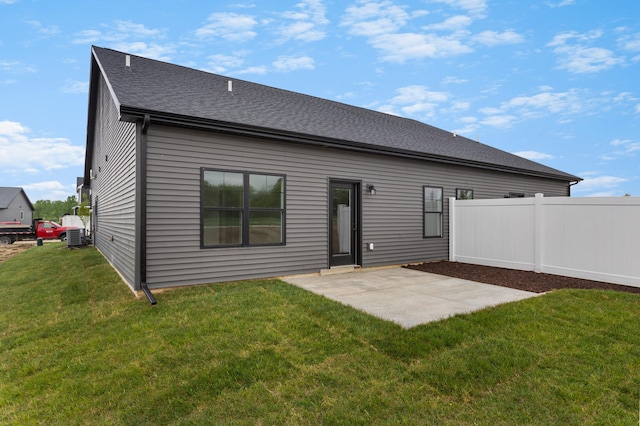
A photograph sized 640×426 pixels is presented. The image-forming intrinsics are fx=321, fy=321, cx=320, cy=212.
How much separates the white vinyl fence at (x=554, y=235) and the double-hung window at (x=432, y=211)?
34cm

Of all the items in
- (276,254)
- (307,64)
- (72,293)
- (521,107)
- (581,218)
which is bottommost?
(72,293)

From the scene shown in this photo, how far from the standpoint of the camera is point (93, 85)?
447 inches

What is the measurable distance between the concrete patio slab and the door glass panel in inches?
28.1

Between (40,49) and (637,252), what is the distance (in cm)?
2013

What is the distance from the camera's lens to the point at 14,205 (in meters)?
36.3

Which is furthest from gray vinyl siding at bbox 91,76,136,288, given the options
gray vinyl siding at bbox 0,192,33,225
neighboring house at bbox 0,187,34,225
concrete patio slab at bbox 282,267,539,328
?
gray vinyl siding at bbox 0,192,33,225

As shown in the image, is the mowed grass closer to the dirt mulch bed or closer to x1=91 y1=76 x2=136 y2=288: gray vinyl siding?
the dirt mulch bed

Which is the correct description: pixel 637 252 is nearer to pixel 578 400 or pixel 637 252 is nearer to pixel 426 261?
pixel 426 261

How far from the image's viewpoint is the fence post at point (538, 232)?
7379mm

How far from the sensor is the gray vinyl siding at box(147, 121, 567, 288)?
561cm

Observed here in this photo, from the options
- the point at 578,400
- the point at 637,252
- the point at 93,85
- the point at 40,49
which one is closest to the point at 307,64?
the point at 93,85

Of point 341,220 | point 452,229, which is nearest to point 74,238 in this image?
point 341,220

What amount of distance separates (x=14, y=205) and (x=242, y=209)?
146ft

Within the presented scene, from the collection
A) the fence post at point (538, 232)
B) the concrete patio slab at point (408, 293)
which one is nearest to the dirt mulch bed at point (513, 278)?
the fence post at point (538, 232)
